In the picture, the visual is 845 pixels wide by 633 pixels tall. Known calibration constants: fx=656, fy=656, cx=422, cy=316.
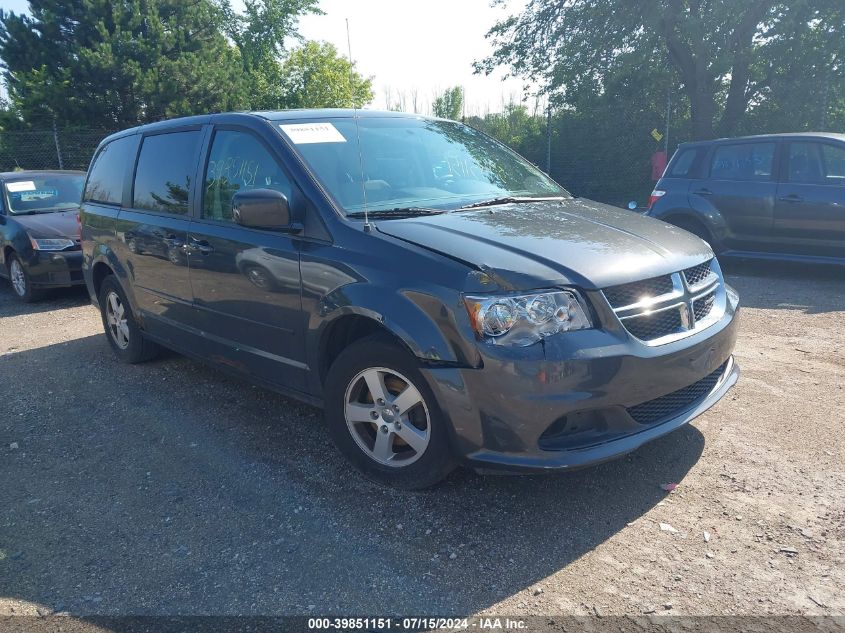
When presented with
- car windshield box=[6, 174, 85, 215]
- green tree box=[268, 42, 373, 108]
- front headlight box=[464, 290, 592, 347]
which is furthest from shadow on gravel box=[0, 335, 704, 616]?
green tree box=[268, 42, 373, 108]

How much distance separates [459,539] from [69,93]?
79.6 feet

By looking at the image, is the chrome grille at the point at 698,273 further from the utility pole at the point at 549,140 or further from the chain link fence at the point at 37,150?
the chain link fence at the point at 37,150

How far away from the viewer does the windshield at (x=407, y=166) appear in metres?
3.60

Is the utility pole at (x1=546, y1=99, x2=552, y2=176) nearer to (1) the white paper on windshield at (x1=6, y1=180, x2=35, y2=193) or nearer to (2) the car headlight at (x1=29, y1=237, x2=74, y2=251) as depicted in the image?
(1) the white paper on windshield at (x1=6, y1=180, x2=35, y2=193)

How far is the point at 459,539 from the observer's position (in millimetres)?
2855

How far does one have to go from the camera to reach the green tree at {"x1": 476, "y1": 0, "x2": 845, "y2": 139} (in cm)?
1574

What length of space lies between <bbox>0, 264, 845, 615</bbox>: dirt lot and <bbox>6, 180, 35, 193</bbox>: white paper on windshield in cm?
574

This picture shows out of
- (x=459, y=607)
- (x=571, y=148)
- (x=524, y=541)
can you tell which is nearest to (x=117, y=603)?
(x=459, y=607)

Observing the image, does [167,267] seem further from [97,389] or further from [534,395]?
[534,395]

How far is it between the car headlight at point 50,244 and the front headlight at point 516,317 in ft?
23.7

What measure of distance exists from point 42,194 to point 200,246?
255 inches

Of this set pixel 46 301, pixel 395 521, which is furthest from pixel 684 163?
pixel 46 301

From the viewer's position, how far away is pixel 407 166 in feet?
12.8

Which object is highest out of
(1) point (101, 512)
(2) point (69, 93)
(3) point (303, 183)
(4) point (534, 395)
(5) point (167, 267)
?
(2) point (69, 93)
